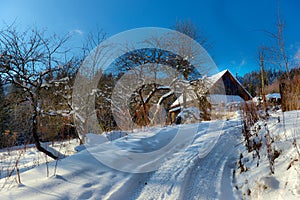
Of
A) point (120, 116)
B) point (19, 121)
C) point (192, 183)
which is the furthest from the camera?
point (120, 116)

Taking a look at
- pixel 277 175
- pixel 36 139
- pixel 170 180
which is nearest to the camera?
pixel 277 175

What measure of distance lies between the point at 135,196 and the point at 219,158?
157cm

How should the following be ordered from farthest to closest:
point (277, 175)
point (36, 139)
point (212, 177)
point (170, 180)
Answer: point (36, 139) → point (212, 177) → point (170, 180) → point (277, 175)

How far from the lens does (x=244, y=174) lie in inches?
79.6

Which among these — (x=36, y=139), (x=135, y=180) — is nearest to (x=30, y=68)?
(x=36, y=139)

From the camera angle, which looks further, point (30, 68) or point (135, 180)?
point (30, 68)

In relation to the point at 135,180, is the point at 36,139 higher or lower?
higher

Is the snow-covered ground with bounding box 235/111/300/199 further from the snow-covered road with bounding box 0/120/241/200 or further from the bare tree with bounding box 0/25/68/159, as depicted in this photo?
the bare tree with bounding box 0/25/68/159

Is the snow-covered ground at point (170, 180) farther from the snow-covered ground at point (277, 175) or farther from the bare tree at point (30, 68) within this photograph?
the bare tree at point (30, 68)

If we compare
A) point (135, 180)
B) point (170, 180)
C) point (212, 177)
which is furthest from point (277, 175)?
point (135, 180)

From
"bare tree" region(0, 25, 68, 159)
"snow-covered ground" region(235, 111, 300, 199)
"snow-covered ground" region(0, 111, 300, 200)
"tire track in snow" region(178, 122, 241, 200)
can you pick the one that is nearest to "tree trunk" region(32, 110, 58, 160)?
"bare tree" region(0, 25, 68, 159)

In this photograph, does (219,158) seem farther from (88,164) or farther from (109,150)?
(88,164)

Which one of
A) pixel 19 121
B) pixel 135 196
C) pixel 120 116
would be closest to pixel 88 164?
pixel 135 196

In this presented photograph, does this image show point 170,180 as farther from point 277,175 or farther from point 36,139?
point 36,139
